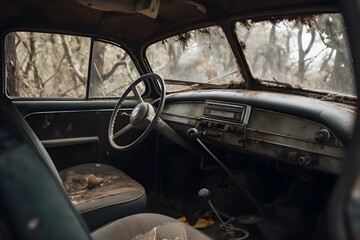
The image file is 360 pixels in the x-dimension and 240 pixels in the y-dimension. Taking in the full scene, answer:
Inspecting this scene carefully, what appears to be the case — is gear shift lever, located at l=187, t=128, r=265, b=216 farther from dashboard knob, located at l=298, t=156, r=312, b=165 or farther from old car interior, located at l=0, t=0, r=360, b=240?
dashboard knob, located at l=298, t=156, r=312, b=165

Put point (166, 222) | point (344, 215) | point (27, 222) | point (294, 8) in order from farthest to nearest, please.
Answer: point (294, 8), point (166, 222), point (27, 222), point (344, 215)

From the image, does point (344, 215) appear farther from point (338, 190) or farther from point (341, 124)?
point (341, 124)

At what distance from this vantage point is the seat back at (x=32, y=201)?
864mm

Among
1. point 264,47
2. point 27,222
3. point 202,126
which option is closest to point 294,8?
point 264,47

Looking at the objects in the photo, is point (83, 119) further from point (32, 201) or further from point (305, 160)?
point (32, 201)

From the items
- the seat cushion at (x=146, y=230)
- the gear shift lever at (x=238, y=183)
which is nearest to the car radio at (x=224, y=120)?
the gear shift lever at (x=238, y=183)

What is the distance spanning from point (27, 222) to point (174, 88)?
8.06 ft

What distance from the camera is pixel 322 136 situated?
1.87 metres

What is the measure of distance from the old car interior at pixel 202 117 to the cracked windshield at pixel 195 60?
0.03 feet

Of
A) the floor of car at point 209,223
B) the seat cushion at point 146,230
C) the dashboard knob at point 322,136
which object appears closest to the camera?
the seat cushion at point 146,230

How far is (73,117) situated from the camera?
2764 mm

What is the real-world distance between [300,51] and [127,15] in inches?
44.1

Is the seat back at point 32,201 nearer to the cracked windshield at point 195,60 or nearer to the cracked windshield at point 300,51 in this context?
the cracked windshield at point 300,51

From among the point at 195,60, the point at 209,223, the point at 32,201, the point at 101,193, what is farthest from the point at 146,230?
the point at 195,60
